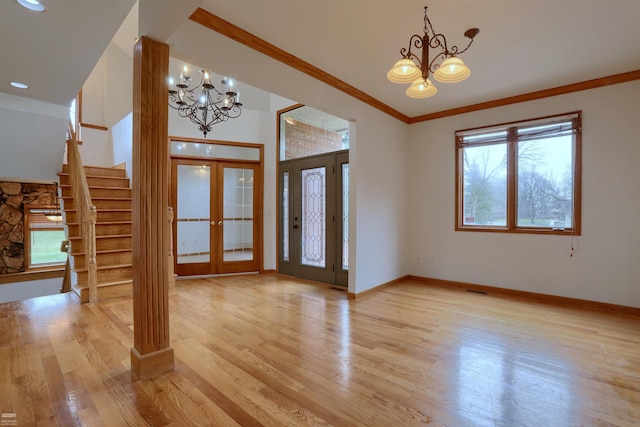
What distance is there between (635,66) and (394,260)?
3904 millimetres

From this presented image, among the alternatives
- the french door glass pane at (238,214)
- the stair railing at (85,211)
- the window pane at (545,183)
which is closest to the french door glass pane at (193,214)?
the french door glass pane at (238,214)

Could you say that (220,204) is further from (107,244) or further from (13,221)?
(13,221)

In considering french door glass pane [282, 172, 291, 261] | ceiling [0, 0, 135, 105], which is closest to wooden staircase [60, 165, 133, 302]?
ceiling [0, 0, 135, 105]

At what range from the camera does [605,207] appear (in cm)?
372

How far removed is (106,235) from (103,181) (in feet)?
4.76

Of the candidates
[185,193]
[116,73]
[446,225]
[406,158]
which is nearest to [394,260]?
[446,225]

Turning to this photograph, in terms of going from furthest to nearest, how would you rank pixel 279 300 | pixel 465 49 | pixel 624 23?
pixel 279 300, pixel 465 49, pixel 624 23

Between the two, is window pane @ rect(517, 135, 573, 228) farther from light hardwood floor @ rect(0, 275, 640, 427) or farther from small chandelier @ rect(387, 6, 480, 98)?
small chandelier @ rect(387, 6, 480, 98)

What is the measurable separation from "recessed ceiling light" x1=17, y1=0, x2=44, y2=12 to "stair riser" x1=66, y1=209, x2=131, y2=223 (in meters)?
3.68

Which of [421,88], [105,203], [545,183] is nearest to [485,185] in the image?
[545,183]

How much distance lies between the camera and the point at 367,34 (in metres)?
2.79

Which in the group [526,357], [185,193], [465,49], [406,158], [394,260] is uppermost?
[465,49]

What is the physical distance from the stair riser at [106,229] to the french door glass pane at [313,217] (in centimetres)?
309

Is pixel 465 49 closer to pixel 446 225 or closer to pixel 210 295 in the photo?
pixel 446 225
